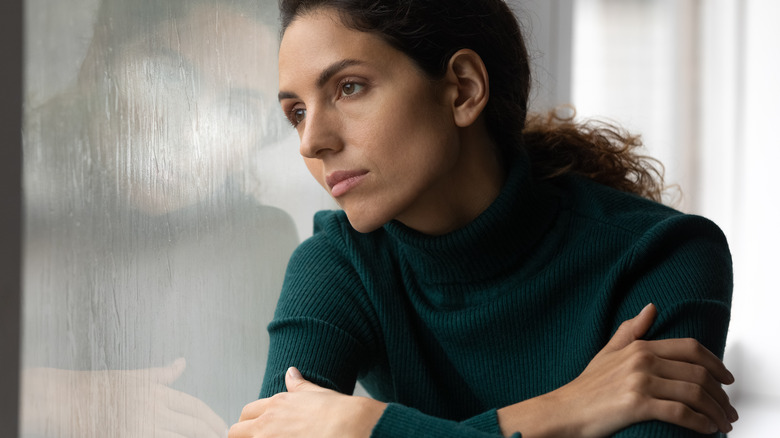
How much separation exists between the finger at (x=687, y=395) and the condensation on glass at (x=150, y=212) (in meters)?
0.60

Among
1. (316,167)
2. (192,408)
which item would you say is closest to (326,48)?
(316,167)

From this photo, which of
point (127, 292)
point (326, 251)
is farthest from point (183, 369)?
point (326, 251)

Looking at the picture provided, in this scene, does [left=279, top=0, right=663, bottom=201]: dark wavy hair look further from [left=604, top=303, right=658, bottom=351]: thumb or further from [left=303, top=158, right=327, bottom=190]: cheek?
[left=604, top=303, right=658, bottom=351]: thumb

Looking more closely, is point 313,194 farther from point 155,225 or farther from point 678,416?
point 678,416

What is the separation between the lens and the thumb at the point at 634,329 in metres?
0.97

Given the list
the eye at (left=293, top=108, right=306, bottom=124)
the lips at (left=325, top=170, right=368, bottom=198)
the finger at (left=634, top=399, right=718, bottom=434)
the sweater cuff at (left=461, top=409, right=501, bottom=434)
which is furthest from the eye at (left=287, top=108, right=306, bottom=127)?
the finger at (left=634, top=399, right=718, bottom=434)

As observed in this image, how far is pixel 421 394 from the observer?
110 cm

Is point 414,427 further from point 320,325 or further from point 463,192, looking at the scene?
point 463,192

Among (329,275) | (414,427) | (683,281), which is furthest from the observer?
(329,275)

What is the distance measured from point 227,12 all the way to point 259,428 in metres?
0.59

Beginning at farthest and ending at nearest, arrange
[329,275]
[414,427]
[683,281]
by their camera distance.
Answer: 1. [329,275]
2. [683,281]
3. [414,427]

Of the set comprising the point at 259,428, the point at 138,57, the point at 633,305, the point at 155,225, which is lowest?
the point at 259,428

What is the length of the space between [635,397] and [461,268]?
30 centimetres

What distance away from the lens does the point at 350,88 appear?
0.96 meters
